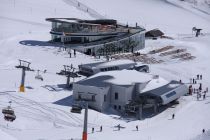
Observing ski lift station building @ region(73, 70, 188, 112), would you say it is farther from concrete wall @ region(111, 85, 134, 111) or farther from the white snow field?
the white snow field

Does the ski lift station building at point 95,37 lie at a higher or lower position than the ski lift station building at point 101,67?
higher

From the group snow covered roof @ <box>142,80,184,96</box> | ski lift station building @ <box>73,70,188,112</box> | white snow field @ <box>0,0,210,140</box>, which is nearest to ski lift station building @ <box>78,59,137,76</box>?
white snow field @ <box>0,0,210,140</box>

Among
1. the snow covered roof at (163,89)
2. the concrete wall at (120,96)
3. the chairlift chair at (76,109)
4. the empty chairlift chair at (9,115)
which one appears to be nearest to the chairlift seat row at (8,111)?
the empty chairlift chair at (9,115)

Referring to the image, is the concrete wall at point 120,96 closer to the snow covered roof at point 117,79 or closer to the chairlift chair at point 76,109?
the snow covered roof at point 117,79

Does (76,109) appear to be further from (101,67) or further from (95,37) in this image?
(95,37)

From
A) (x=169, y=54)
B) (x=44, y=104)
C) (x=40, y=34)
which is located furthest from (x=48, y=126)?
(x=40, y=34)

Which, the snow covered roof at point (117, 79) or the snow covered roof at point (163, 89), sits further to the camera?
the snow covered roof at point (163, 89)
